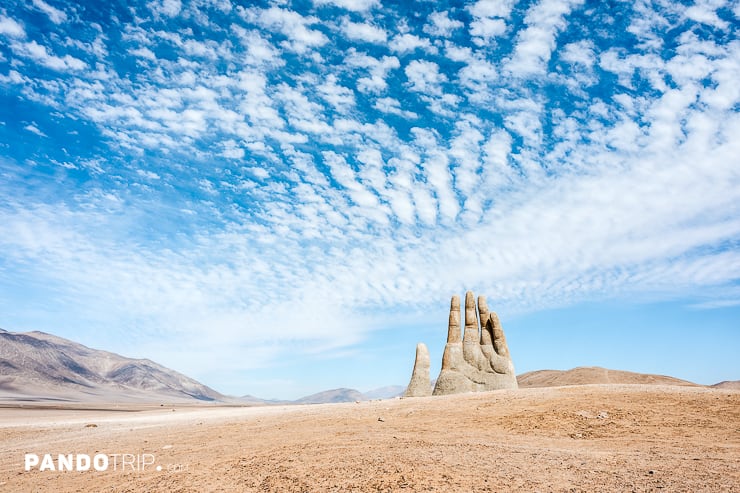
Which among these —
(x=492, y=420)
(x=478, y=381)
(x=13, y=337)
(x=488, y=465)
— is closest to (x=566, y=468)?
(x=488, y=465)

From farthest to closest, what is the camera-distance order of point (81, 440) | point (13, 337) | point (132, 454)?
point (13, 337), point (81, 440), point (132, 454)

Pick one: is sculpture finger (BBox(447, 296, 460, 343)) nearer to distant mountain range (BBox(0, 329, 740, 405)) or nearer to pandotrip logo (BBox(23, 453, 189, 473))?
pandotrip logo (BBox(23, 453, 189, 473))

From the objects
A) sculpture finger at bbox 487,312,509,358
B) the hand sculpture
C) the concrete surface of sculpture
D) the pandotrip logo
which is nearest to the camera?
the pandotrip logo

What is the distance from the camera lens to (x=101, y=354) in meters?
198

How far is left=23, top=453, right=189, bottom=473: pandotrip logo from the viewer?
39.0ft

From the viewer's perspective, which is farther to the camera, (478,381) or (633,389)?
(478,381)

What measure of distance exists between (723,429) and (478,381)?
1281 centimetres

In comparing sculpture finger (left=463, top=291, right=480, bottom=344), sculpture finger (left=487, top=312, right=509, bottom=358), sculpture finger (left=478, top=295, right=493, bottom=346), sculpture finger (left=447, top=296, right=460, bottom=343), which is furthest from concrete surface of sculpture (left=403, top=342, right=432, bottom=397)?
sculpture finger (left=487, top=312, right=509, bottom=358)

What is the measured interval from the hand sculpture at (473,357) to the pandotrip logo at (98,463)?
613 inches

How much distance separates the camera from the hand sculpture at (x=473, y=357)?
Answer: 2472 cm

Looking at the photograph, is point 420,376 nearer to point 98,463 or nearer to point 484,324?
point 484,324

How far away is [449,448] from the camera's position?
11.3 m

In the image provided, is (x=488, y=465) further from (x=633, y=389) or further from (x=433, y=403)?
(x=633, y=389)

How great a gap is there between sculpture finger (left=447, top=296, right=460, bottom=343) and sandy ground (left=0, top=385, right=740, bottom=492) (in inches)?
278
